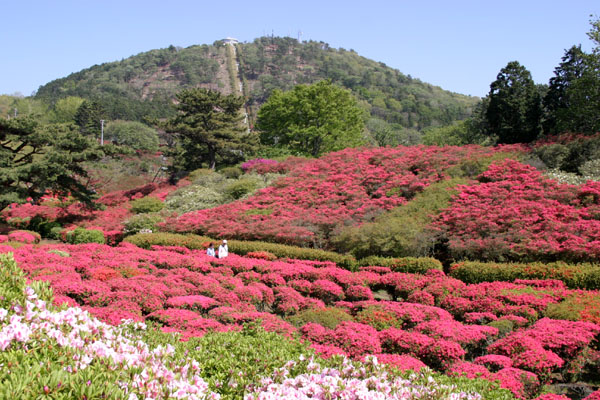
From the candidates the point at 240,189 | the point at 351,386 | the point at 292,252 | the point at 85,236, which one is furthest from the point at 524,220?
the point at 85,236

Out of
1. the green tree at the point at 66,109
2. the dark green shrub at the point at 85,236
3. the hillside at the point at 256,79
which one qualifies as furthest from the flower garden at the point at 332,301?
the hillside at the point at 256,79

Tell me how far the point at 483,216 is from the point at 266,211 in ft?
29.1

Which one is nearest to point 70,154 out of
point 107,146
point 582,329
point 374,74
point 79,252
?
point 107,146

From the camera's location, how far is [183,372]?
160 inches

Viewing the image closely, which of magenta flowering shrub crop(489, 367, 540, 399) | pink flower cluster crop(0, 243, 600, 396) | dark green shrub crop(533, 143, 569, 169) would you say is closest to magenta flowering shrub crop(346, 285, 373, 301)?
pink flower cluster crop(0, 243, 600, 396)

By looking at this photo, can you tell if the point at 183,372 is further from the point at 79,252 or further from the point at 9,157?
the point at 9,157

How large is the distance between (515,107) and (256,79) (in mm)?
134206

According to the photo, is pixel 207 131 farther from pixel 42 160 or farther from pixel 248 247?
pixel 248 247

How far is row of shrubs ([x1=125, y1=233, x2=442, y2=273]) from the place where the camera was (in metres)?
13.2

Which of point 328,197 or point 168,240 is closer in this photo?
point 168,240

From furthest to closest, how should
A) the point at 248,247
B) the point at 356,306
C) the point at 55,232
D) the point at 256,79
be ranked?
the point at 256,79 < the point at 55,232 < the point at 248,247 < the point at 356,306

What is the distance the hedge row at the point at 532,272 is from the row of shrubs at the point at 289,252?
2.55 feet

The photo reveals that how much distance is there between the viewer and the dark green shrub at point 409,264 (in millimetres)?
13023

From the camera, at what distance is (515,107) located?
978 inches
